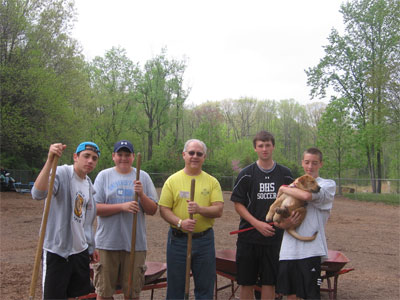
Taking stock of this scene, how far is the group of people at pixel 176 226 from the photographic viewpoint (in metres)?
3.22

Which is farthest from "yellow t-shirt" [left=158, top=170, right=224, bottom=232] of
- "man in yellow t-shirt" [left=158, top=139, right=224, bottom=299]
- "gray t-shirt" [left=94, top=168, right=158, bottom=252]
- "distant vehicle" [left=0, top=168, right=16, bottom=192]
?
"distant vehicle" [left=0, top=168, right=16, bottom=192]

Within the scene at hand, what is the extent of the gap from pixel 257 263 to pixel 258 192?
765 mm

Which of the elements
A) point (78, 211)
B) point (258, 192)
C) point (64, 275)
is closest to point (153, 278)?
point (64, 275)

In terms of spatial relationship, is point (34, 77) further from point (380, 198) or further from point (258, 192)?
point (380, 198)

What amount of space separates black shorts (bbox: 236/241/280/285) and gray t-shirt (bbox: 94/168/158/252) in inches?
41.8

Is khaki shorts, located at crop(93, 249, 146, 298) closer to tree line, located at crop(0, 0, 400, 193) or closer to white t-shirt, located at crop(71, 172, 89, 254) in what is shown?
white t-shirt, located at crop(71, 172, 89, 254)

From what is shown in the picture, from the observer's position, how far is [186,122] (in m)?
53.4

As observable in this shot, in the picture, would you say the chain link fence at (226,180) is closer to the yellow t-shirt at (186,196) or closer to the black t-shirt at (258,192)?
the black t-shirt at (258,192)

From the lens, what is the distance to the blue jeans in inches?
133

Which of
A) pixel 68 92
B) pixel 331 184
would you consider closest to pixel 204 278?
pixel 331 184

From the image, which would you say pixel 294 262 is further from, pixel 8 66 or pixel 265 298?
pixel 8 66

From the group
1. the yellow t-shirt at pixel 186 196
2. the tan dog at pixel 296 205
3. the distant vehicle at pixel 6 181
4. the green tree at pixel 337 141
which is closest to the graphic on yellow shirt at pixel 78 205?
the yellow t-shirt at pixel 186 196

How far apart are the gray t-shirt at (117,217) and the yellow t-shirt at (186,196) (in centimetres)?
28

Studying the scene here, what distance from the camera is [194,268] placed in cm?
341
